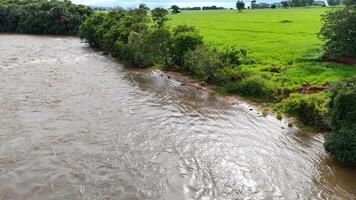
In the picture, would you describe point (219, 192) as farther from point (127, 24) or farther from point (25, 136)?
point (127, 24)

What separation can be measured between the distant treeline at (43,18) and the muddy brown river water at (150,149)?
57588 millimetres

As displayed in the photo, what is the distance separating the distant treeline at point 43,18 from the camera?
3777 inches

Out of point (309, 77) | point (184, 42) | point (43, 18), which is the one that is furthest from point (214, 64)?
point (43, 18)

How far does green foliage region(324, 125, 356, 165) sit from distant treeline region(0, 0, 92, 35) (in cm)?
8116

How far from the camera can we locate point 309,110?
2869 centimetres

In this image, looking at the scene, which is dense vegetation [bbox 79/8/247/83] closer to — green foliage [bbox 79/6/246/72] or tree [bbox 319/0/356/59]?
green foliage [bbox 79/6/246/72]

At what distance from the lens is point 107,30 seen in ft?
214

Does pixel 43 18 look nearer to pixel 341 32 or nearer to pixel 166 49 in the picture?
pixel 166 49

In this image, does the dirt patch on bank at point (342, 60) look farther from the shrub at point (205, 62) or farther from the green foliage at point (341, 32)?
the shrub at point (205, 62)

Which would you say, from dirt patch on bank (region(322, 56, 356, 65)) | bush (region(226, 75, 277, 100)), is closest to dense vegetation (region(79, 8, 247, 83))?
bush (region(226, 75, 277, 100))

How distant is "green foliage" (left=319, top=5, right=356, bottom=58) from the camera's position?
139ft

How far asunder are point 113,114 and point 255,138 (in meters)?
11.4

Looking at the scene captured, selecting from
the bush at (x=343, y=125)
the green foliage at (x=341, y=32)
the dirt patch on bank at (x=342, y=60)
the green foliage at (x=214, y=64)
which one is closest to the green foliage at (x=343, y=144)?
the bush at (x=343, y=125)

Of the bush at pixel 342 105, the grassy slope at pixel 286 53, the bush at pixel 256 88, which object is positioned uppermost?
the bush at pixel 342 105
